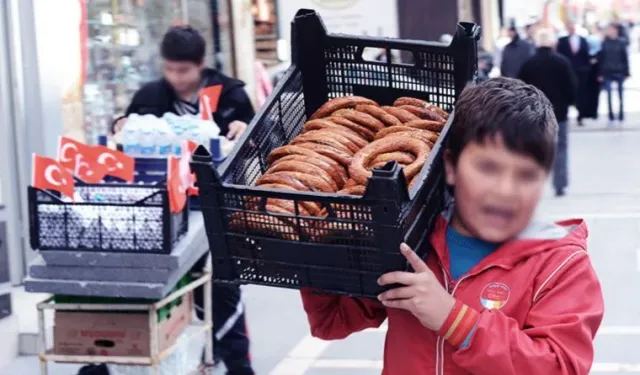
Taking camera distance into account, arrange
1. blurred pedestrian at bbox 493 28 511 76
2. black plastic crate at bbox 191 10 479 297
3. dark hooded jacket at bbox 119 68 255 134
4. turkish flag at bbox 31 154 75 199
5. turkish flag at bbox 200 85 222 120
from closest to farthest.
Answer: black plastic crate at bbox 191 10 479 297 → turkish flag at bbox 31 154 75 199 → turkish flag at bbox 200 85 222 120 → dark hooded jacket at bbox 119 68 255 134 → blurred pedestrian at bbox 493 28 511 76

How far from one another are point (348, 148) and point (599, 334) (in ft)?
14.3

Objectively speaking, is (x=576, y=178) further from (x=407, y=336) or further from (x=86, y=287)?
(x=407, y=336)

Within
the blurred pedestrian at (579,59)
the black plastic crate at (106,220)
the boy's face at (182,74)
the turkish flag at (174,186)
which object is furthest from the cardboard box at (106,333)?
the blurred pedestrian at (579,59)

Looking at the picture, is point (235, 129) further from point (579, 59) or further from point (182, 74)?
point (579, 59)

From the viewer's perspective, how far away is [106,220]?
15.0 feet

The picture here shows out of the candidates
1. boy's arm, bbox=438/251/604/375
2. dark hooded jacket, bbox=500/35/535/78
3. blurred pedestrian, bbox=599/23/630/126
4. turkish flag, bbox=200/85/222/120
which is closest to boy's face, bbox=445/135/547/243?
boy's arm, bbox=438/251/604/375

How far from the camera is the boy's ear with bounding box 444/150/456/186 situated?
2373 mm

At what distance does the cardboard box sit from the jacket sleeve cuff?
270 centimetres

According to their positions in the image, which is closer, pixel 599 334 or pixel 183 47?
pixel 183 47

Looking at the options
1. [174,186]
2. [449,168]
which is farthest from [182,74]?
[449,168]

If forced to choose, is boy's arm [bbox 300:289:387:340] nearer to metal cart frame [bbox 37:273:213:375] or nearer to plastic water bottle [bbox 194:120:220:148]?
metal cart frame [bbox 37:273:213:375]

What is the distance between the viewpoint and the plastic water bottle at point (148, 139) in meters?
5.27

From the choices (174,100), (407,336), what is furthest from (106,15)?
(407,336)

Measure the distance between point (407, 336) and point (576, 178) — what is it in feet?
35.6
